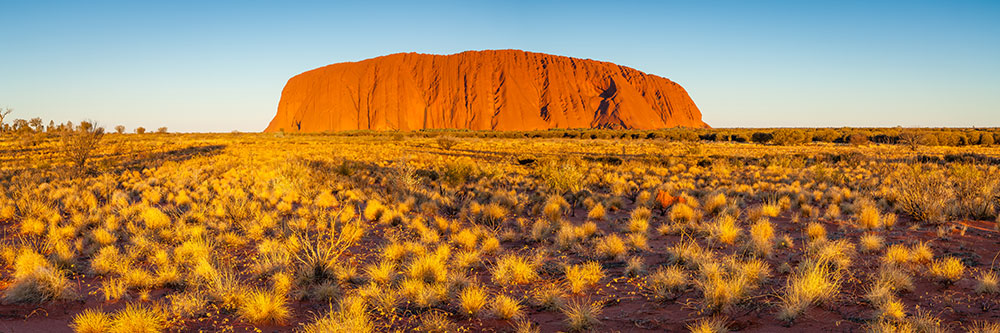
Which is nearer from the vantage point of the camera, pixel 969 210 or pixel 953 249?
pixel 953 249

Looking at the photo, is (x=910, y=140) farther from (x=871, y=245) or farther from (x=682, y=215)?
(x=871, y=245)

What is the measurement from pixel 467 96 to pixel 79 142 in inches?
4022

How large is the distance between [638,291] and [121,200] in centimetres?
1191

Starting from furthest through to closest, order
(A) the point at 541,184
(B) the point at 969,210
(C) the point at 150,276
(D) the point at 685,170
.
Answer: (D) the point at 685,170, (A) the point at 541,184, (B) the point at 969,210, (C) the point at 150,276

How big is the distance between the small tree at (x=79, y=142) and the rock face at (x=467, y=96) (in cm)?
9178

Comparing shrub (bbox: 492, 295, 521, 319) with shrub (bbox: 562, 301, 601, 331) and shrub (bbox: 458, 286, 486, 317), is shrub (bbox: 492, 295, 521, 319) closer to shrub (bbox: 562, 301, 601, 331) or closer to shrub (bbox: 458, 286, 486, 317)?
shrub (bbox: 458, 286, 486, 317)

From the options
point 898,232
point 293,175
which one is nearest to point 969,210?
point 898,232

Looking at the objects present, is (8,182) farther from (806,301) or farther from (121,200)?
(806,301)

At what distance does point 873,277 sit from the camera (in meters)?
4.95

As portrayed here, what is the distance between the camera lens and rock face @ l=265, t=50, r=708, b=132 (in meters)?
116

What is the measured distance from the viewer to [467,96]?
119938mm

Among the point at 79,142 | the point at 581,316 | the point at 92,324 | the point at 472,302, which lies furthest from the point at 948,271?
the point at 79,142

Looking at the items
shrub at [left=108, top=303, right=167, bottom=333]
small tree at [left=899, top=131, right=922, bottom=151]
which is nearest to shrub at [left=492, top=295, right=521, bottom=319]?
shrub at [left=108, top=303, right=167, bottom=333]

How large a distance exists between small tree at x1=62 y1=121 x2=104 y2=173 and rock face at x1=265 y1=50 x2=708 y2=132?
91778 millimetres
